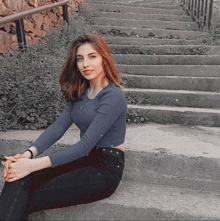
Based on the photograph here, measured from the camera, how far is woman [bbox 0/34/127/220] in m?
1.74

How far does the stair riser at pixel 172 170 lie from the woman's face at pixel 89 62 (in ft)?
2.43

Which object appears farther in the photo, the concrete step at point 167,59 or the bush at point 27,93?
the concrete step at point 167,59

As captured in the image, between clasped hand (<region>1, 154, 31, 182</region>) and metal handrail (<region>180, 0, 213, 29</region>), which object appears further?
metal handrail (<region>180, 0, 213, 29</region>)

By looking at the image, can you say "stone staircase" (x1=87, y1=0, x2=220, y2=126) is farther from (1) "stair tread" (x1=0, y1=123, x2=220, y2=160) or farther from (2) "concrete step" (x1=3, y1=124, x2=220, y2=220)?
(2) "concrete step" (x1=3, y1=124, x2=220, y2=220)

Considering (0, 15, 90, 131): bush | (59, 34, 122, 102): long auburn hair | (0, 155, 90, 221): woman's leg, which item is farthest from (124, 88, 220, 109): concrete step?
(0, 155, 90, 221): woman's leg

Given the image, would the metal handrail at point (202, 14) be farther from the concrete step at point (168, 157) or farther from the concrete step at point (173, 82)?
the concrete step at point (168, 157)

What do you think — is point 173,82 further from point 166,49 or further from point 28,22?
point 28,22

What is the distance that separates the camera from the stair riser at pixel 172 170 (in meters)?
2.21

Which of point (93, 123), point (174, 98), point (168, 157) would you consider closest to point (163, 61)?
point (174, 98)

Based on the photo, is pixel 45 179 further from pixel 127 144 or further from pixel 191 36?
pixel 191 36

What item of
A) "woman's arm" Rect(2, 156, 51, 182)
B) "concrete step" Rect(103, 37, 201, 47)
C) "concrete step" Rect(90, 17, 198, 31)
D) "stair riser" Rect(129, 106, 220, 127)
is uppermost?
"concrete step" Rect(90, 17, 198, 31)

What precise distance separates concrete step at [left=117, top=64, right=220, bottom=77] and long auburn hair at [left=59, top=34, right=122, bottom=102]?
1924mm

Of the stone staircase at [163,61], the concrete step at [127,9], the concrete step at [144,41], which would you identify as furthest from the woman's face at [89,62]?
the concrete step at [127,9]

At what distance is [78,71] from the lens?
2119mm
